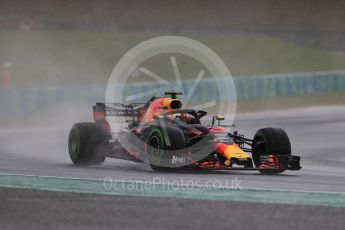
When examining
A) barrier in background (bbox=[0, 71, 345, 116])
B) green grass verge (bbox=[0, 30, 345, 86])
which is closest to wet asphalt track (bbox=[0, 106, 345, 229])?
barrier in background (bbox=[0, 71, 345, 116])

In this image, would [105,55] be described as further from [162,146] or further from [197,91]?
[162,146]

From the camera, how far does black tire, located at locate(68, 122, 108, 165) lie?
1509 centimetres

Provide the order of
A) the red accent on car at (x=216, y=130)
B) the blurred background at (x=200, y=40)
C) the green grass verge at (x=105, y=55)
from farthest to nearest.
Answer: the green grass verge at (x=105, y=55) < the blurred background at (x=200, y=40) < the red accent on car at (x=216, y=130)

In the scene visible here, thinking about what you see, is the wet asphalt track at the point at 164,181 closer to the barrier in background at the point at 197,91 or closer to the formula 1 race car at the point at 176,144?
the formula 1 race car at the point at 176,144

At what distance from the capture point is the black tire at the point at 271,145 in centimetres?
1376

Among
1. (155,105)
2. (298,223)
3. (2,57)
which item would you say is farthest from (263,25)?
(298,223)

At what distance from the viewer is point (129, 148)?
1454 centimetres

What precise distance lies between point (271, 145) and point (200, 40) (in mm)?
28134

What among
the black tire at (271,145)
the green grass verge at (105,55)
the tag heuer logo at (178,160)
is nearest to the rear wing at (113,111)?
the tag heuer logo at (178,160)

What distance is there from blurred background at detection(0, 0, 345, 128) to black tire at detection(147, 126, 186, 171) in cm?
1692

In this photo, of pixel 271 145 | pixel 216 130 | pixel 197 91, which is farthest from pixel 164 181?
pixel 197 91

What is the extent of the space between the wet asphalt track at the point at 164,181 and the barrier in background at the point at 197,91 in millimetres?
3947

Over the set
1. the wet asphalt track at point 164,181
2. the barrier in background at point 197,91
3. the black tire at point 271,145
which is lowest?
the wet asphalt track at point 164,181

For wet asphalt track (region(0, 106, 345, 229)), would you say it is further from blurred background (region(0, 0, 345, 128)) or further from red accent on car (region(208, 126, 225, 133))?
blurred background (region(0, 0, 345, 128))
